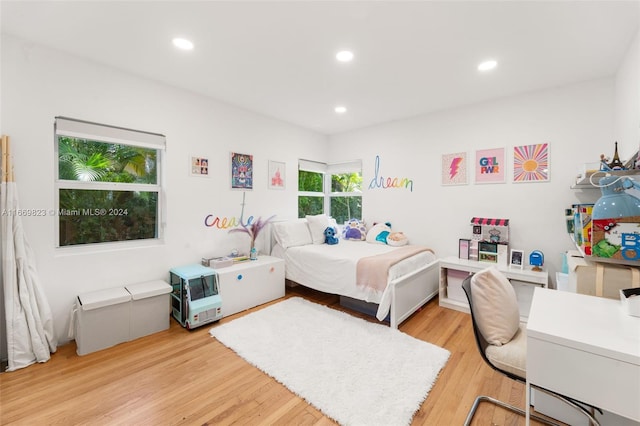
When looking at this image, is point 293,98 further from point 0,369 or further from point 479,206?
point 0,369

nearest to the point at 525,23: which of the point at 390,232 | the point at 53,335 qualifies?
the point at 390,232

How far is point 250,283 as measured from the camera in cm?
322

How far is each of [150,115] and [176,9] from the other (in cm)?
137

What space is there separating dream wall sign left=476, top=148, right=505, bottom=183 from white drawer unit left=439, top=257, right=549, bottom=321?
39.9 inches

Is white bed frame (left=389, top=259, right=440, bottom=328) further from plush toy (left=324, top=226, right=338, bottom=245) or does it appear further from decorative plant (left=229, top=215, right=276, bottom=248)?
decorative plant (left=229, top=215, right=276, bottom=248)

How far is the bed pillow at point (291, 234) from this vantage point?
12.3 ft

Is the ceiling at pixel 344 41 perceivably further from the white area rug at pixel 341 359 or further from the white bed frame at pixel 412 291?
the white area rug at pixel 341 359

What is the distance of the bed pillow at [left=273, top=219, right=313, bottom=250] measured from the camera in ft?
12.3

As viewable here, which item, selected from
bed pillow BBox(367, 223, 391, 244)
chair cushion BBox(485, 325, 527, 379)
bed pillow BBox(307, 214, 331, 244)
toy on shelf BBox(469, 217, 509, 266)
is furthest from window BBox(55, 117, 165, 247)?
toy on shelf BBox(469, 217, 509, 266)

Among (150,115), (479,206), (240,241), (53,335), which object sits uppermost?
(150,115)

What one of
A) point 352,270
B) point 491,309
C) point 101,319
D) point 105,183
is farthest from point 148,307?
point 491,309

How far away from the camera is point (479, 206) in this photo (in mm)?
3410

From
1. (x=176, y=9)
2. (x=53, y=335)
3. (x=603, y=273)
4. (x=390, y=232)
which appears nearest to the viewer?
(x=603, y=273)

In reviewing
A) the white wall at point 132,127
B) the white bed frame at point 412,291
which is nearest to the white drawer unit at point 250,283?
the white wall at point 132,127
